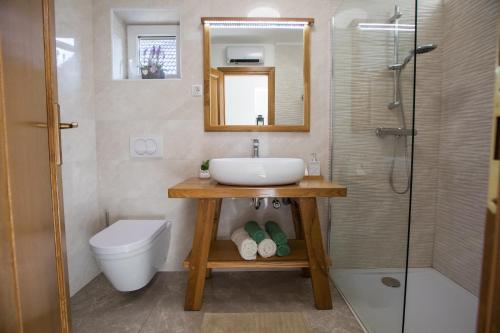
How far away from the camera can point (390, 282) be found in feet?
3.86

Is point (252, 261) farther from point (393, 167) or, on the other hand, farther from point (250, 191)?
point (393, 167)

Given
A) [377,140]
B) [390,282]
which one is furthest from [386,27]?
[390,282]

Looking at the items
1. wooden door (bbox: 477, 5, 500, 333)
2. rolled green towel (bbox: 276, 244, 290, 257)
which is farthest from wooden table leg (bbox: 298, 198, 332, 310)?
wooden door (bbox: 477, 5, 500, 333)

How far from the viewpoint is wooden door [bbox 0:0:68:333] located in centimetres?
60

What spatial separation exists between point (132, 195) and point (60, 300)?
1221 millimetres

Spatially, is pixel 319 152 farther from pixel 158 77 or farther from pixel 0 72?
pixel 0 72

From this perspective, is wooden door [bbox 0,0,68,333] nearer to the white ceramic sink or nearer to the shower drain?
the white ceramic sink

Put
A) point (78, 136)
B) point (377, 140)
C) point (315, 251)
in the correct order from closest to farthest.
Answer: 1. point (377, 140)
2. point (315, 251)
3. point (78, 136)

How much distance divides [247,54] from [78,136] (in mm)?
1271

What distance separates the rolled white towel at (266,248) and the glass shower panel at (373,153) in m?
0.47

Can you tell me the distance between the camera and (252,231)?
166cm

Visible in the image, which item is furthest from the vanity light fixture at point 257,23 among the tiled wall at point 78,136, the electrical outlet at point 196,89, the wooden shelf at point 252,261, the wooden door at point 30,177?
the wooden shelf at point 252,261

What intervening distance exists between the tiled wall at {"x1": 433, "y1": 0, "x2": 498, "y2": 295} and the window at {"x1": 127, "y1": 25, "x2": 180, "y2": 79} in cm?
178

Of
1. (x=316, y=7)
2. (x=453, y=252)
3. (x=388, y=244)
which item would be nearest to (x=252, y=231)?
(x=388, y=244)
